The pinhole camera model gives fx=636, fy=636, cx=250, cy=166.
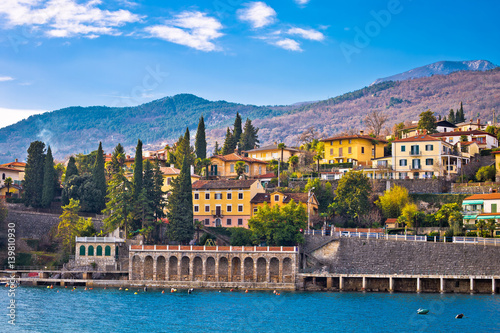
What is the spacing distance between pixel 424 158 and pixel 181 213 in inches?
1381

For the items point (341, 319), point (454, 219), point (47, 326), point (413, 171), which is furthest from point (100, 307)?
point (413, 171)

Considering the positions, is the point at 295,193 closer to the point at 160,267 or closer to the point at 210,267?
the point at 210,267

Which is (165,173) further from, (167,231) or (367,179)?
Result: (367,179)

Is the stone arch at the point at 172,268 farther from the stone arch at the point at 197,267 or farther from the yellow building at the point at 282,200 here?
the yellow building at the point at 282,200

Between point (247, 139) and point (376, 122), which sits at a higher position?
point (376, 122)

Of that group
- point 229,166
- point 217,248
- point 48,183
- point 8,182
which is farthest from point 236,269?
point 8,182

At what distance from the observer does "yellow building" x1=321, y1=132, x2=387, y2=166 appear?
9781cm

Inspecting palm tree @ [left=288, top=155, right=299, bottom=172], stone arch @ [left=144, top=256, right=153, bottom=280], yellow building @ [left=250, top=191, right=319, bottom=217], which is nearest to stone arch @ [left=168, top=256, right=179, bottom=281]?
stone arch @ [left=144, top=256, right=153, bottom=280]

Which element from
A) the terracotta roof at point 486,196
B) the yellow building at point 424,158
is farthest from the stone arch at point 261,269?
the terracotta roof at point 486,196

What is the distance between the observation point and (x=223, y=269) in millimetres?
72312

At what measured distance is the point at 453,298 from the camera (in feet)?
203

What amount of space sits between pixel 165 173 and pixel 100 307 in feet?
131

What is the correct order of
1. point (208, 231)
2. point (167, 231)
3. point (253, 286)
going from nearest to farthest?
point (253, 286)
point (167, 231)
point (208, 231)

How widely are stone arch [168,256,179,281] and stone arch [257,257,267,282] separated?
31.1 feet
